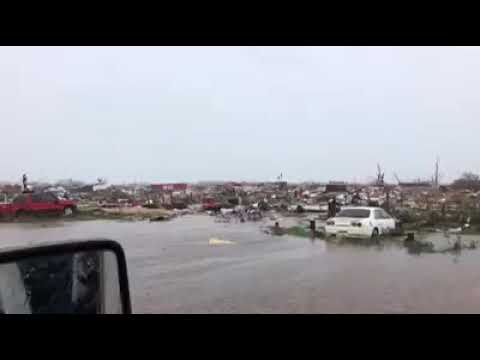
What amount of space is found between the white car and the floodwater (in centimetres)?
15

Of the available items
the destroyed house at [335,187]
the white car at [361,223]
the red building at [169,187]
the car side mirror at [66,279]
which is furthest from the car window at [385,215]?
the car side mirror at [66,279]

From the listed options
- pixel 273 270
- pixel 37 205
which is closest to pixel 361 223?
pixel 273 270

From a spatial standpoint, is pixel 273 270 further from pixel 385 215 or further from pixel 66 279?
pixel 66 279

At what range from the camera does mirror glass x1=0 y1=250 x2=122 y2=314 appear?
2.48ft

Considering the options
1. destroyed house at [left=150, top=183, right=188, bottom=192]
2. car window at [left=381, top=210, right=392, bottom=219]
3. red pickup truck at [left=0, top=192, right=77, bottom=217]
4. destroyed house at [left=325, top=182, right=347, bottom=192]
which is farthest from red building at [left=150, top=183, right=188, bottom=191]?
car window at [left=381, top=210, right=392, bottom=219]

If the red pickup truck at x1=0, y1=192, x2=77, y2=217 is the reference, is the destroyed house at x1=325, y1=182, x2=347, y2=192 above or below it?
above

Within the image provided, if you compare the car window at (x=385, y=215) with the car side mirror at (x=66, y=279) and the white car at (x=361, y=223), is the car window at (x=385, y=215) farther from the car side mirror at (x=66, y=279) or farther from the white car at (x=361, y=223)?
the car side mirror at (x=66, y=279)

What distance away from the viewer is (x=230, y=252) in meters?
3.85

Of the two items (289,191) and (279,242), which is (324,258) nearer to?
(279,242)

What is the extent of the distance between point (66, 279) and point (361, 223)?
3147 millimetres

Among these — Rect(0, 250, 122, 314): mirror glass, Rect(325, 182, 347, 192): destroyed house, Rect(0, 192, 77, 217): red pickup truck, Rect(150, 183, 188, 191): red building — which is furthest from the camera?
Rect(325, 182, 347, 192): destroyed house

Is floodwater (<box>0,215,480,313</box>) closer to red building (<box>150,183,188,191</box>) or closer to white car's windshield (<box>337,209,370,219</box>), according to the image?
white car's windshield (<box>337,209,370,219</box>)
